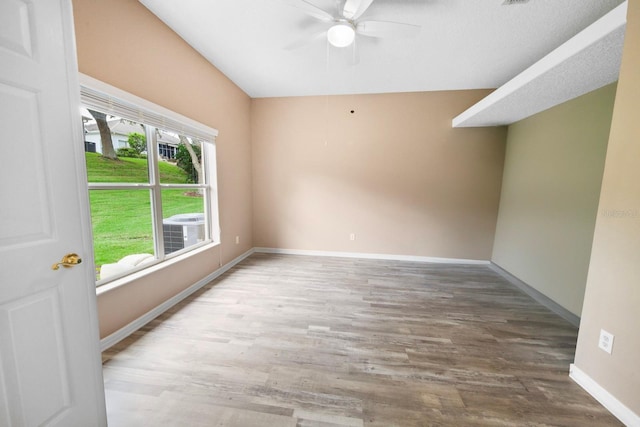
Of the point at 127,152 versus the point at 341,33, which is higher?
the point at 341,33

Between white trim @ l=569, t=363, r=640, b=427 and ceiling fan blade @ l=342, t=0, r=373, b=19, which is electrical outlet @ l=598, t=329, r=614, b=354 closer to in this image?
white trim @ l=569, t=363, r=640, b=427

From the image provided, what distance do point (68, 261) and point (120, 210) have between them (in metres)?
1.23

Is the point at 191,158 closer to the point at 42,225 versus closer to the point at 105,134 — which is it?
the point at 105,134

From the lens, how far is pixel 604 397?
1.42 meters

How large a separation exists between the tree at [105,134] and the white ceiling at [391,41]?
110 centimetres

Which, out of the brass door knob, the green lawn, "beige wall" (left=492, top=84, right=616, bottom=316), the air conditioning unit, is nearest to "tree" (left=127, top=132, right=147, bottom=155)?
the green lawn

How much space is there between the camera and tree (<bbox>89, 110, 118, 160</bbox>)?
1.83 m

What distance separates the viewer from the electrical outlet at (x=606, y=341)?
55.3 inches

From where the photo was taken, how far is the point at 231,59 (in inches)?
111

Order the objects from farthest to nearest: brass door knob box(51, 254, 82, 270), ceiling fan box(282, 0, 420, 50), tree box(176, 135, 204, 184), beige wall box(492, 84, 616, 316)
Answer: tree box(176, 135, 204, 184) → beige wall box(492, 84, 616, 316) → ceiling fan box(282, 0, 420, 50) → brass door knob box(51, 254, 82, 270)

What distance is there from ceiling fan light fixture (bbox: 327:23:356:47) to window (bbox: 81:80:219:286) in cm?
175

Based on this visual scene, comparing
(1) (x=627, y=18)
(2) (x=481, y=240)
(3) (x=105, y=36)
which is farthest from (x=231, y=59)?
(2) (x=481, y=240)

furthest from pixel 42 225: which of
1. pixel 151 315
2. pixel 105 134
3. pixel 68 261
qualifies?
pixel 151 315

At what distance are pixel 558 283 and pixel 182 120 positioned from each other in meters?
4.54
